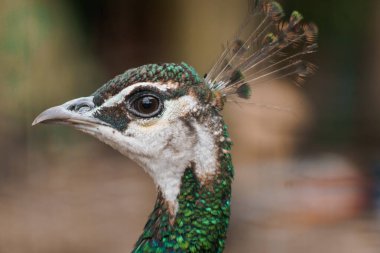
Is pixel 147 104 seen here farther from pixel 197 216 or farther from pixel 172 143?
pixel 197 216

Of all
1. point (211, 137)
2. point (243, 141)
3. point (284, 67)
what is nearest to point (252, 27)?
point (284, 67)

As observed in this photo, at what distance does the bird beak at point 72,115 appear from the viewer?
122cm

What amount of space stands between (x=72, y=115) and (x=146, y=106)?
0.12 meters

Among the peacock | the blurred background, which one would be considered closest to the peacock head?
the peacock

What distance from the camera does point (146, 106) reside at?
1219mm

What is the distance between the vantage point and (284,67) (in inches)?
52.1

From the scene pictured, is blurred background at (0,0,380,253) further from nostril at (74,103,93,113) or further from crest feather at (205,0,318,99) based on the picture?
nostril at (74,103,93,113)

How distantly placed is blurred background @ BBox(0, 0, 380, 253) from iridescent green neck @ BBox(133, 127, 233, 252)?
170cm

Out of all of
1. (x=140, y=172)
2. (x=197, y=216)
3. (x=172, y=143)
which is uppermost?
(x=140, y=172)

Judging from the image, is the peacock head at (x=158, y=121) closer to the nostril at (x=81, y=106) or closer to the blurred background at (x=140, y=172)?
the nostril at (x=81, y=106)

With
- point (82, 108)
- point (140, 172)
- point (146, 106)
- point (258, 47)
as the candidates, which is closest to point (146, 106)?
point (146, 106)

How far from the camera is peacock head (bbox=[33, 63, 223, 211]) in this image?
1.22 meters

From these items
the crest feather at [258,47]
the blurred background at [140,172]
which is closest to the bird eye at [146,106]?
the crest feather at [258,47]

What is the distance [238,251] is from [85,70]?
96 centimetres
